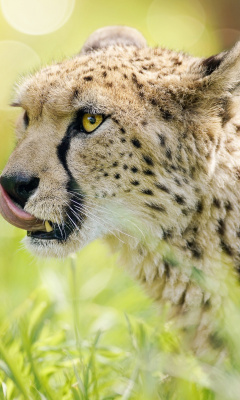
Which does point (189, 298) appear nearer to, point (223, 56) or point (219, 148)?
point (219, 148)

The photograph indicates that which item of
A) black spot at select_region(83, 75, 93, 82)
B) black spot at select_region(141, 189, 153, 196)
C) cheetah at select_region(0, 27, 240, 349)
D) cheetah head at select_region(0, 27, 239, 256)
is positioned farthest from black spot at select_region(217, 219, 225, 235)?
black spot at select_region(83, 75, 93, 82)

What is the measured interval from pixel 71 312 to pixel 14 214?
1.10 m

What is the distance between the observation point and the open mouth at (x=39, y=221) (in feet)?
9.94

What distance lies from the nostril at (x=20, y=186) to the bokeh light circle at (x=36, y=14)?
20.4ft

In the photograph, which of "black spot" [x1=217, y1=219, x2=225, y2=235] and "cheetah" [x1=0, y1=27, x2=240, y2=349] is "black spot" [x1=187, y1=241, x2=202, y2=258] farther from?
"black spot" [x1=217, y1=219, x2=225, y2=235]

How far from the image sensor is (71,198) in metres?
3.01

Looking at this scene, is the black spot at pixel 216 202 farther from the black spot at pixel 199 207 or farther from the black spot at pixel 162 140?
the black spot at pixel 162 140

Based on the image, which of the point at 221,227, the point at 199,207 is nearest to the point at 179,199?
the point at 199,207

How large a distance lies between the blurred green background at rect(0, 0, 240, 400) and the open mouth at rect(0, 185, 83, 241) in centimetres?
18

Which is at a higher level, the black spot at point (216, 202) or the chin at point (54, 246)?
the chin at point (54, 246)

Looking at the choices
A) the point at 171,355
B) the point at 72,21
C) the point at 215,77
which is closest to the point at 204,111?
the point at 215,77

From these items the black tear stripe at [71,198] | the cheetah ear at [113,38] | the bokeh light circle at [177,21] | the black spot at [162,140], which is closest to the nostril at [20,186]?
the black tear stripe at [71,198]

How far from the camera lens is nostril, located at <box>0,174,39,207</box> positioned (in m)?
2.94

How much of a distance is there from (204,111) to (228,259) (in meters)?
0.73
